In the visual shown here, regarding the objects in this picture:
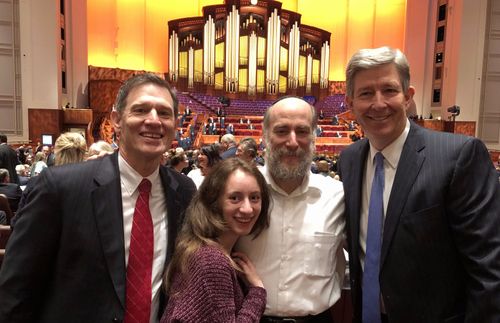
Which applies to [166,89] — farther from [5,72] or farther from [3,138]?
[5,72]

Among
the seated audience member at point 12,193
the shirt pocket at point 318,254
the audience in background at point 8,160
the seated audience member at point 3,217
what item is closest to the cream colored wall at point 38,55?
the audience in background at point 8,160

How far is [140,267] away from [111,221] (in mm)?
213

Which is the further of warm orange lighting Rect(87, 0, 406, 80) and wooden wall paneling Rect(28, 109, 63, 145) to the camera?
warm orange lighting Rect(87, 0, 406, 80)

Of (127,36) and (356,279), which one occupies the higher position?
(127,36)

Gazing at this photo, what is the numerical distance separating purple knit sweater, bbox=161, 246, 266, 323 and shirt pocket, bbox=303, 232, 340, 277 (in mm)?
409

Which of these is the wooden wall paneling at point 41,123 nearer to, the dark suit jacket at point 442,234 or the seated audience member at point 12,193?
the seated audience member at point 12,193

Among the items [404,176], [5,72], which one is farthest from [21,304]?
[5,72]

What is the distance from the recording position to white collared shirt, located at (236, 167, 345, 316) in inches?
71.6

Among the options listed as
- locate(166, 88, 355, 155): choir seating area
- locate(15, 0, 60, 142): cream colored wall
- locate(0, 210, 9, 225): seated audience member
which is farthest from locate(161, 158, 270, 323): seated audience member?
locate(15, 0, 60, 142): cream colored wall

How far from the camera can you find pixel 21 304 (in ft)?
4.81

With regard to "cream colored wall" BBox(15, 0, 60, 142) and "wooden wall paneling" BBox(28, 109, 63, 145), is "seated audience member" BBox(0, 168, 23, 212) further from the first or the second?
"cream colored wall" BBox(15, 0, 60, 142)

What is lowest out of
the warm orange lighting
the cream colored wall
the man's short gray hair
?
the man's short gray hair

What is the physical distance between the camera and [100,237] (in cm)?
150

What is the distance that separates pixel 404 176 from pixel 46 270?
1.42 metres
